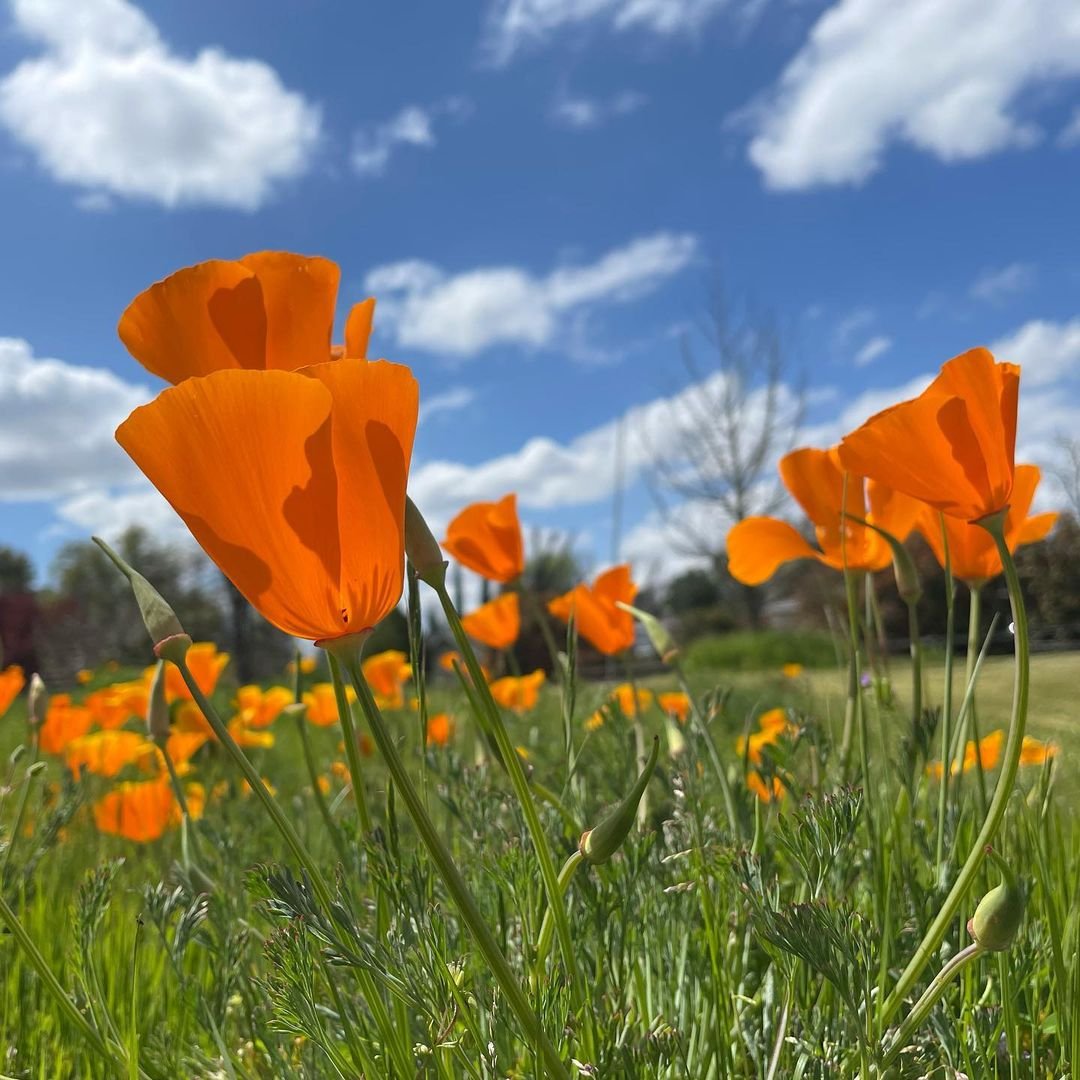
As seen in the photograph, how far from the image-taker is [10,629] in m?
19.4

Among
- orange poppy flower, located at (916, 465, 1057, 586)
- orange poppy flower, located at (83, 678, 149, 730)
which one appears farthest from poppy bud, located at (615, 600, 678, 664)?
orange poppy flower, located at (83, 678, 149, 730)

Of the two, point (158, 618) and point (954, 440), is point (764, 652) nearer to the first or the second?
point (954, 440)

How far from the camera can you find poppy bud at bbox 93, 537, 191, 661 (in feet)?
2.10

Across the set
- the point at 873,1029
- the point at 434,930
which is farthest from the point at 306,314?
the point at 873,1029

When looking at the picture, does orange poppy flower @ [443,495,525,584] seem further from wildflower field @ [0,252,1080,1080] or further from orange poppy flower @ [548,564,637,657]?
orange poppy flower @ [548,564,637,657]

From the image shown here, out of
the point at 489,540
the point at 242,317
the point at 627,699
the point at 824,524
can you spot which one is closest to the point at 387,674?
the point at 627,699

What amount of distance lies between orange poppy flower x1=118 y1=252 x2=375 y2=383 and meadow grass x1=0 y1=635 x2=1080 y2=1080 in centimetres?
37

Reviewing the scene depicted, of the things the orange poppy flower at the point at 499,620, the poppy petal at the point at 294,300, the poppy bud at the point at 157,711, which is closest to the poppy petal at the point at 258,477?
the poppy petal at the point at 294,300

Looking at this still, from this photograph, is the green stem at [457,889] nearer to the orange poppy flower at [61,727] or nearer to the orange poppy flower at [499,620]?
the orange poppy flower at [499,620]

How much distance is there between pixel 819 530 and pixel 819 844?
57 cm

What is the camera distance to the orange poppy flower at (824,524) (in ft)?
3.73

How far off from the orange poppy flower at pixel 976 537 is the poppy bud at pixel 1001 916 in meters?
0.48

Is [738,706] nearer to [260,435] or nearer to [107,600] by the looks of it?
[260,435]

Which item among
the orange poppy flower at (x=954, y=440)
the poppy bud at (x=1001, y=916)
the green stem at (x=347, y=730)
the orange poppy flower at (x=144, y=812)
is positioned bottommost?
the orange poppy flower at (x=144, y=812)
